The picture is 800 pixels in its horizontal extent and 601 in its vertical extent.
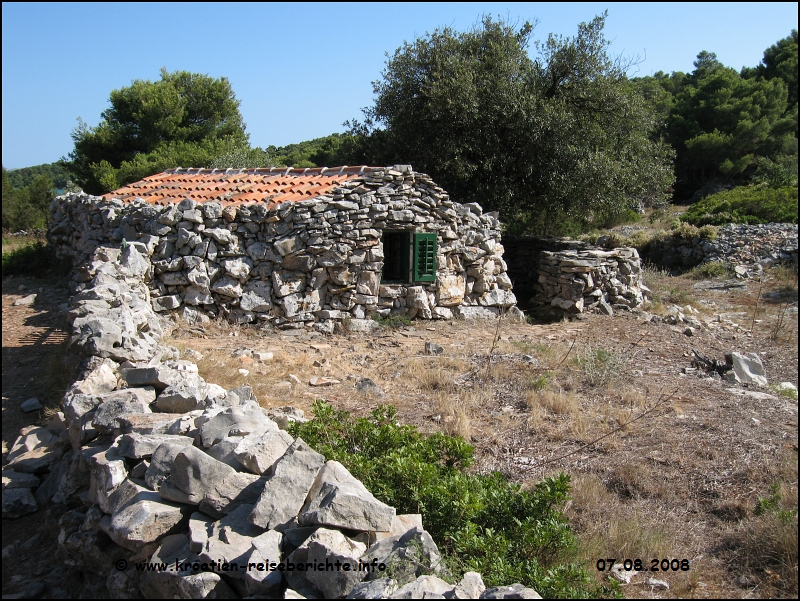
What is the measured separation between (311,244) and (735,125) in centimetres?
2733

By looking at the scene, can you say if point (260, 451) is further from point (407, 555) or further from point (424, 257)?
point (424, 257)

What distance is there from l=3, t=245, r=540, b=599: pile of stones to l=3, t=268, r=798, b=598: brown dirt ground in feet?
1.96

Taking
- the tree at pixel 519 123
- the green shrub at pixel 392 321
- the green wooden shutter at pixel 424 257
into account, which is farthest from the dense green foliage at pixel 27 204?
the green wooden shutter at pixel 424 257

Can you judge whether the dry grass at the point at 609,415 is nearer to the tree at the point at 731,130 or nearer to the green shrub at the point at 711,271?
the green shrub at the point at 711,271

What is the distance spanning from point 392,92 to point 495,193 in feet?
12.3

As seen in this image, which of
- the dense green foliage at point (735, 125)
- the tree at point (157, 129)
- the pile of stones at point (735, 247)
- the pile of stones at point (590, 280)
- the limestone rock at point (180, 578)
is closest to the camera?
the limestone rock at point (180, 578)

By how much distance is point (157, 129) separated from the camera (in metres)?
21.2

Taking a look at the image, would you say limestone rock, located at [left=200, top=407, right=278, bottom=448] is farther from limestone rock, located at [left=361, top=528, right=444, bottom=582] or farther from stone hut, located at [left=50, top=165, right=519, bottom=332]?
stone hut, located at [left=50, top=165, right=519, bottom=332]

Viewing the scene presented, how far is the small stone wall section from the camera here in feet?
37.4

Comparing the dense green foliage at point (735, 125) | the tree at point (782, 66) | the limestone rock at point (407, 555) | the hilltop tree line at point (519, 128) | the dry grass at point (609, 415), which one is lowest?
the dry grass at point (609, 415)

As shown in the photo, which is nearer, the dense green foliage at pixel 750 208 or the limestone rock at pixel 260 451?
the limestone rock at pixel 260 451

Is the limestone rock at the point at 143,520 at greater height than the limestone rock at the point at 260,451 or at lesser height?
lesser

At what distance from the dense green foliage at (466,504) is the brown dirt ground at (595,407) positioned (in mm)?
405

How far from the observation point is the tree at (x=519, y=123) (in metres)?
13.1
